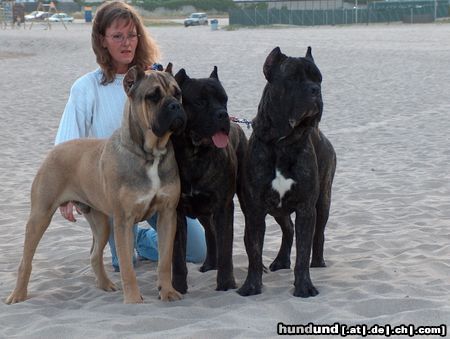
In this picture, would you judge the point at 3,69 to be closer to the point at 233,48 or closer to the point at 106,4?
the point at 233,48

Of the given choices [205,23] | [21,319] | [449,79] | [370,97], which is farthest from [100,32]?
[205,23]

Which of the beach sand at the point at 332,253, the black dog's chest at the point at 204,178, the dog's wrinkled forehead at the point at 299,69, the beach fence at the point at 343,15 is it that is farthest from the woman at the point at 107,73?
the beach fence at the point at 343,15

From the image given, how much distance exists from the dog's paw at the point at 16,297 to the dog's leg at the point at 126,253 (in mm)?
818

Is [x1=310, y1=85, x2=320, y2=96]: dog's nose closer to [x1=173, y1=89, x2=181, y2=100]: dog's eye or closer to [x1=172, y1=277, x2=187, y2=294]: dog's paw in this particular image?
[x1=173, y1=89, x2=181, y2=100]: dog's eye

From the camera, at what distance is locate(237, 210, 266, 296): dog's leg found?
513cm

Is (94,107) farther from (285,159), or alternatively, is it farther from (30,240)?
(285,159)

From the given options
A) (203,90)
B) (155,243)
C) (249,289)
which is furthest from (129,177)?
(155,243)

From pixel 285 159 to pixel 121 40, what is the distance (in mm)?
1767

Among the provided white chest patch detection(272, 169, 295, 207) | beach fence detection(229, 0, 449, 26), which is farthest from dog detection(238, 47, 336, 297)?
beach fence detection(229, 0, 449, 26)

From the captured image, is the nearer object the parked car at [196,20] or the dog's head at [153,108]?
the dog's head at [153,108]

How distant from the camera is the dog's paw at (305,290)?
4973 mm

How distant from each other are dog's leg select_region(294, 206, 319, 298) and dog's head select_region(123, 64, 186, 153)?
103 cm

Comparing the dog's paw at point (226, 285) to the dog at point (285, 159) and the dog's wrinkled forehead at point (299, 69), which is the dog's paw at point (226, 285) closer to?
the dog at point (285, 159)

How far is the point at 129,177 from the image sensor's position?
16.0 feet
